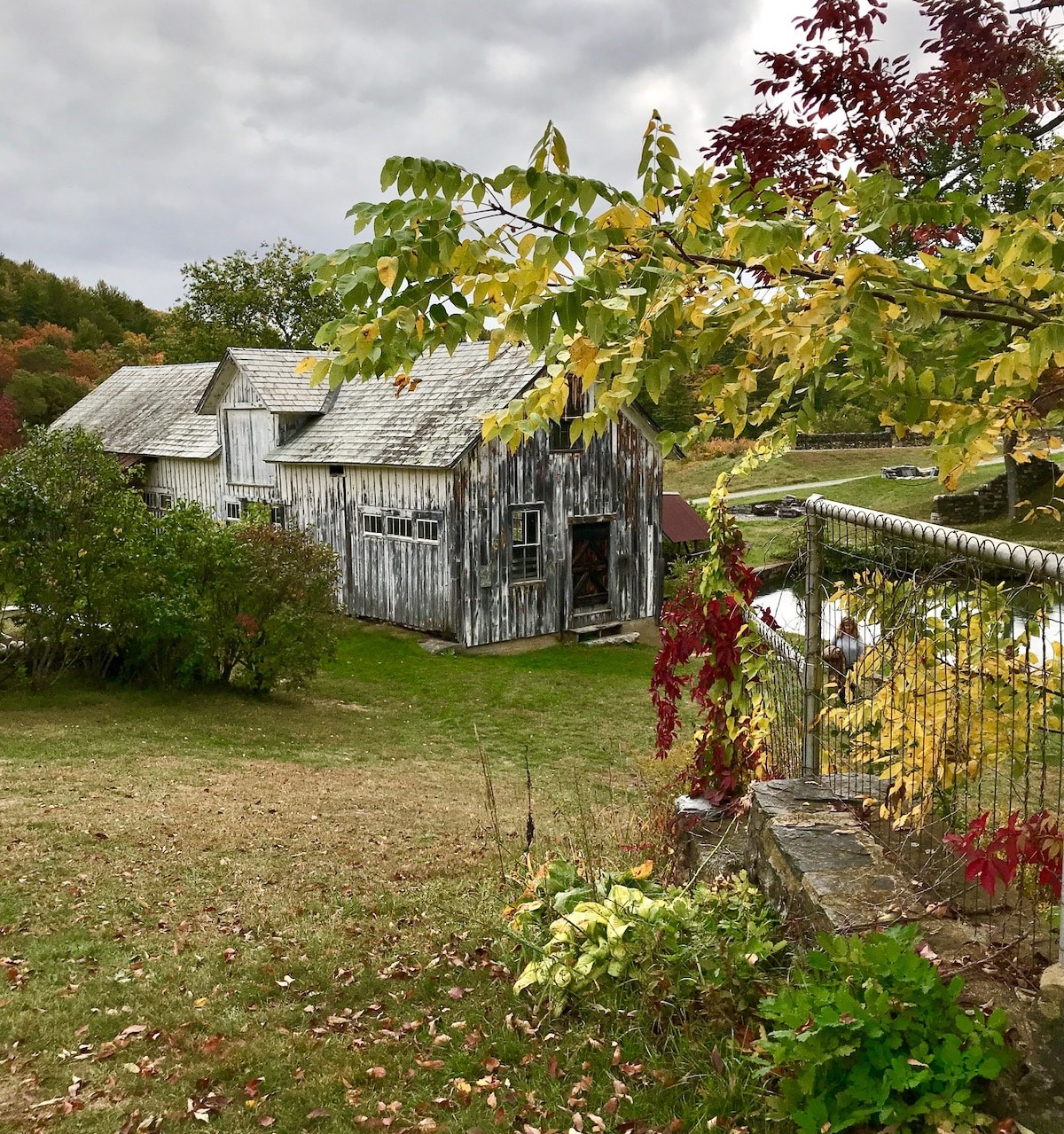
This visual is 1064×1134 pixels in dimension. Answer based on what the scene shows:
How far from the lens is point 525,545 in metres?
19.5

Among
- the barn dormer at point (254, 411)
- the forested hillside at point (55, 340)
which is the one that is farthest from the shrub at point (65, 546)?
the forested hillside at point (55, 340)

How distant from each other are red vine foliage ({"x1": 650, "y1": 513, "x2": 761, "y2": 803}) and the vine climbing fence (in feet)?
2.77

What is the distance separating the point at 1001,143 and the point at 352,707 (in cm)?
1271

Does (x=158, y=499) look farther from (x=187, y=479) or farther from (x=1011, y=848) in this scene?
(x=1011, y=848)

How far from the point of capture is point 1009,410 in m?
4.26

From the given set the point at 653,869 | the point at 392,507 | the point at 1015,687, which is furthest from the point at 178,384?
the point at 1015,687

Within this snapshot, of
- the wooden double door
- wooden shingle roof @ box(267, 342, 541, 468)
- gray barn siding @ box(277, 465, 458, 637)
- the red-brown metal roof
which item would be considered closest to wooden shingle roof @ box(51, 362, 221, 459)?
wooden shingle roof @ box(267, 342, 541, 468)

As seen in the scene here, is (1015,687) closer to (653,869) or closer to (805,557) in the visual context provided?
(805,557)

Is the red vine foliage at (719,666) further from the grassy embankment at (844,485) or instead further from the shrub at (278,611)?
the grassy embankment at (844,485)

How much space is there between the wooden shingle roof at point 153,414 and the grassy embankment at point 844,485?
49.6 ft

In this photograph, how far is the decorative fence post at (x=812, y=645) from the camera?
16.2ft

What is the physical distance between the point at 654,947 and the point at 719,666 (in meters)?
2.06

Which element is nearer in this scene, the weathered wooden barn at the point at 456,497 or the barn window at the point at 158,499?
the weathered wooden barn at the point at 456,497

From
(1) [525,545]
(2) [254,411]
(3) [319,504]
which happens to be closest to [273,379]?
(2) [254,411]
